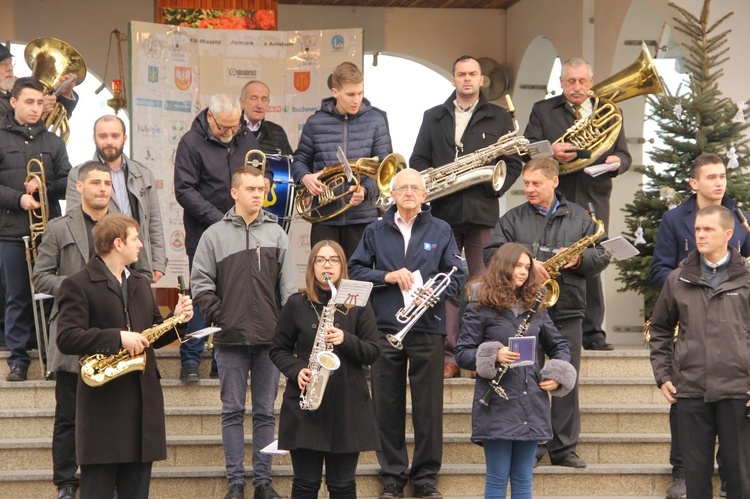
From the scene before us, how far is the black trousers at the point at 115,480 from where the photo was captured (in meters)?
5.74

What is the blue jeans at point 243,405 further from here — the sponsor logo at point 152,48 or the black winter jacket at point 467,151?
the sponsor logo at point 152,48

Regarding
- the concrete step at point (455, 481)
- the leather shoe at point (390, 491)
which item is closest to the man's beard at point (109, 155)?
the concrete step at point (455, 481)

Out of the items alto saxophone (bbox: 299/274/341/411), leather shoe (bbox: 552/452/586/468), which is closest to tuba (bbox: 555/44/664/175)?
leather shoe (bbox: 552/452/586/468)

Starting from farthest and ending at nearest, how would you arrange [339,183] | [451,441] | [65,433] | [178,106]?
1. [178,106]
2. [339,183]
3. [451,441]
4. [65,433]

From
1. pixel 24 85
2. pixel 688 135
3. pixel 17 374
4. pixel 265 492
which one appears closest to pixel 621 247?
pixel 265 492

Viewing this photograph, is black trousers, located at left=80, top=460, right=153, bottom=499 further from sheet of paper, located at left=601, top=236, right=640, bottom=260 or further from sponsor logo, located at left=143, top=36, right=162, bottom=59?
sponsor logo, located at left=143, top=36, right=162, bottom=59

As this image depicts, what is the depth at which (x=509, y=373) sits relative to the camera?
6.30 m

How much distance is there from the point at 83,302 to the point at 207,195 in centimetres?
250

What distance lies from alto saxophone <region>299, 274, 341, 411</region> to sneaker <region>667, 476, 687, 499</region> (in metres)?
2.68

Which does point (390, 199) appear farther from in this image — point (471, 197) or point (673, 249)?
point (673, 249)

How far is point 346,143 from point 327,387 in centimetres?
262

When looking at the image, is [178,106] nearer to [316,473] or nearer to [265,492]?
[265,492]

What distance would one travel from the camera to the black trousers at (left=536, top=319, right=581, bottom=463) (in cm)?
741

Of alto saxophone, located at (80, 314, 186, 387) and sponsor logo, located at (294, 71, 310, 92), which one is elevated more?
sponsor logo, located at (294, 71, 310, 92)
